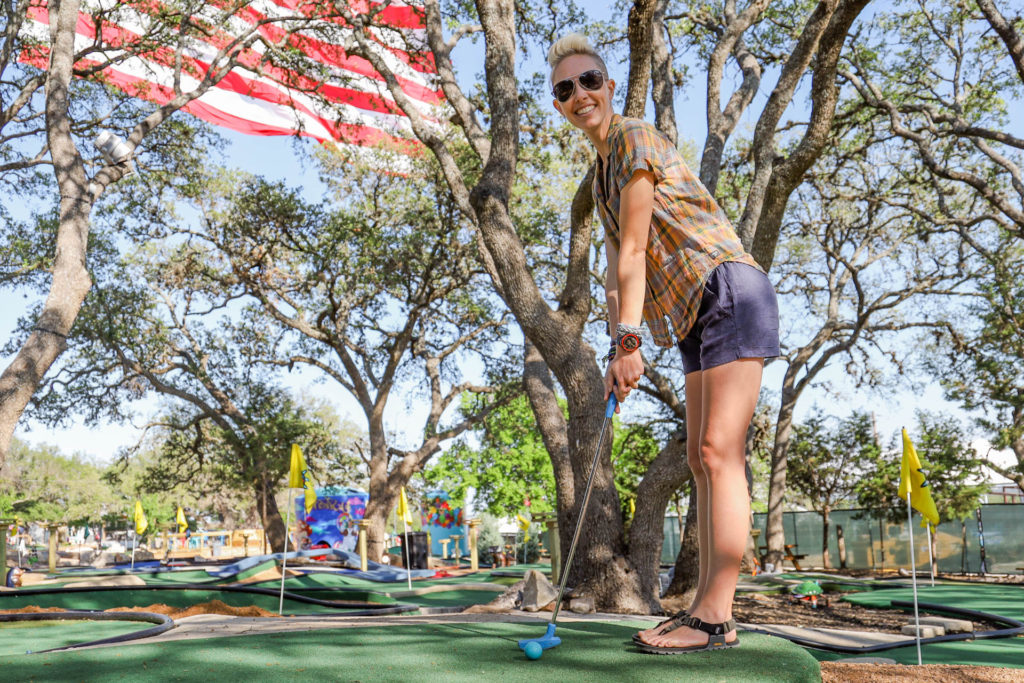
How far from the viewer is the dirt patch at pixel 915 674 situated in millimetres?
3442

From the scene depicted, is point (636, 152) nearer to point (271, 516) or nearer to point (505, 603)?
point (505, 603)

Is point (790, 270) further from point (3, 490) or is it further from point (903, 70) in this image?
point (3, 490)

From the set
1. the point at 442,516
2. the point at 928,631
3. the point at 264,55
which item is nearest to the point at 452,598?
the point at 928,631

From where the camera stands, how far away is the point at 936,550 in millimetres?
19828

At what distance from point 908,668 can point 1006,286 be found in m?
12.4

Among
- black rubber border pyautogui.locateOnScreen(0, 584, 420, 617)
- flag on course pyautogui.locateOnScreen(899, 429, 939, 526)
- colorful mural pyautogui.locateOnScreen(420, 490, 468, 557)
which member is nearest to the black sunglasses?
flag on course pyautogui.locateOnScreen(899, 429, 939, 526)

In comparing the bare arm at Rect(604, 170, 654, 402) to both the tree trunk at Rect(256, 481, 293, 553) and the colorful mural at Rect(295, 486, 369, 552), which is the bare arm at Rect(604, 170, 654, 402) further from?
the colorful mural at Rect(295, 486, 369, 552)

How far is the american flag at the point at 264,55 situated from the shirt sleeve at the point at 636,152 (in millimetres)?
8703

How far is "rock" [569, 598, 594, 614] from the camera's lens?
673 centimetres

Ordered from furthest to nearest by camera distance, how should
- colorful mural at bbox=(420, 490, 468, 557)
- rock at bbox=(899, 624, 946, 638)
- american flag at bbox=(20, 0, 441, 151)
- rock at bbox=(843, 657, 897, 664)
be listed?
colorful mural at bbox=(420, 490, 468, 557) → american flag at bbox=(20, 0, 441, 151) → rock at bbox=(899, 624, 946, 638) → rock at bbox=(843, 657, 897, 664)

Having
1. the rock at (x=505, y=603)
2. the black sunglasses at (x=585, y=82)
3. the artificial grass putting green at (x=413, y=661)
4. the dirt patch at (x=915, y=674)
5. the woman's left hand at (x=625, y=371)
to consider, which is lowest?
the rock at (x=505, y=603)

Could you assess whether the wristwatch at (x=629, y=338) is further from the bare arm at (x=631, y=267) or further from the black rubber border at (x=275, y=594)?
the black rubber border at (x=275, y=594)

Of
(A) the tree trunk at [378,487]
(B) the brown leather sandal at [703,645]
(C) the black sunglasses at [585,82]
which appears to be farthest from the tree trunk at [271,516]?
(B) the brown leather sandal at [703,645]

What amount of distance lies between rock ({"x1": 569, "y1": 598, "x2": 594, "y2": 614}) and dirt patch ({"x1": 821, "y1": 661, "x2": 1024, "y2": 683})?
9.57 feet
